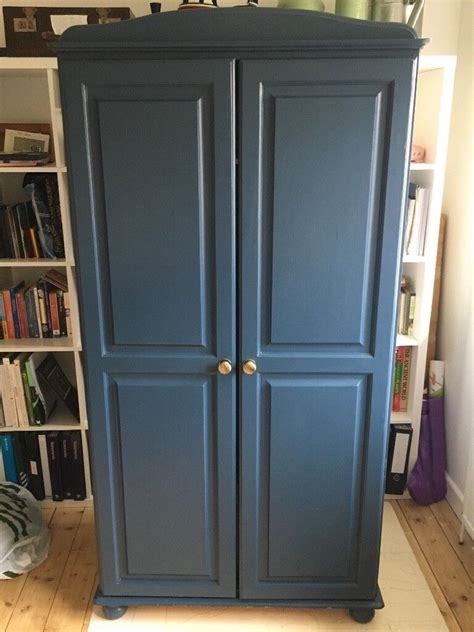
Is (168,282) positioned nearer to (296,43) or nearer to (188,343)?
(188,343)

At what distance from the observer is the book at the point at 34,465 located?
251 centimetres

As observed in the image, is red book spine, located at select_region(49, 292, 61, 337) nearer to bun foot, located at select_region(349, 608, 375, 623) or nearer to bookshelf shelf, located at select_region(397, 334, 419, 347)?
bookshelf shelf, located at select_region(397, 334, 419, 347)

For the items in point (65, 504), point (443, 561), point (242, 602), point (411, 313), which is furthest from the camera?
point (65, 504)

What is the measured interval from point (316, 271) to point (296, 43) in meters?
0.58

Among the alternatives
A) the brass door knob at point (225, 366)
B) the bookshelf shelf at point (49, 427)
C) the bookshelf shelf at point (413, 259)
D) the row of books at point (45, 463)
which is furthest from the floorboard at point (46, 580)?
the bookshelf shelf at point (413, 259)

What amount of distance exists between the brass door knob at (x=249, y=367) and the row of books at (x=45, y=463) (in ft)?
3.60

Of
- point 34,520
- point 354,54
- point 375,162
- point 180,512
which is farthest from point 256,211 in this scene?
point 34,520

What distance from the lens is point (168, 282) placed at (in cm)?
166

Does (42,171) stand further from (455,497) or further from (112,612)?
(455,497)

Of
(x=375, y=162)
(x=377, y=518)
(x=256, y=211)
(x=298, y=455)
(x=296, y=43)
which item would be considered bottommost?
(x=377, y=518)

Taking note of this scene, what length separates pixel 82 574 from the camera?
2.19 m

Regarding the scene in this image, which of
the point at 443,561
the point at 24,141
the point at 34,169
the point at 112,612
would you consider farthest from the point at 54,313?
the point at 443,561

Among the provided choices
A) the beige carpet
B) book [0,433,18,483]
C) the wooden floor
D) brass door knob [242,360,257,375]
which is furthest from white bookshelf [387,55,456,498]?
book [0,433,18,483]

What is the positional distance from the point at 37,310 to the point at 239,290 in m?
1.11
